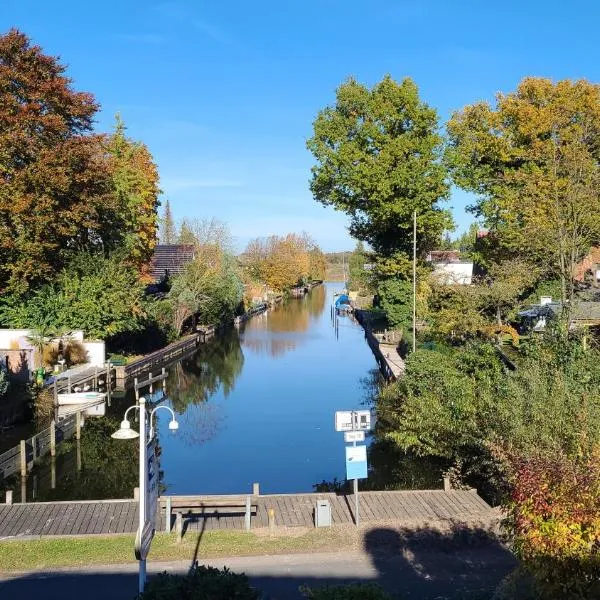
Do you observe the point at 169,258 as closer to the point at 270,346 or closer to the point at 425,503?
the point at 270,346

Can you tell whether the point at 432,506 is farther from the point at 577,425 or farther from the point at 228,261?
the point at 228,261

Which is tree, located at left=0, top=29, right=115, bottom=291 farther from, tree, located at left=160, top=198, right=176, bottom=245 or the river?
tree, located at left=160, top=198, right=176, bottom=245

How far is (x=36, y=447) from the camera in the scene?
68.5 ft

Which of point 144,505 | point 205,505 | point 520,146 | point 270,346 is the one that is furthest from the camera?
point 270,346

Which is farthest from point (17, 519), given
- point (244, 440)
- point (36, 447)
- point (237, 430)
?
point (237, 430)

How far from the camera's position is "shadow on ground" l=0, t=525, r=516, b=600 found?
33.8 feet

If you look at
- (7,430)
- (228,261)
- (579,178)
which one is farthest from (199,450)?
(228,261)

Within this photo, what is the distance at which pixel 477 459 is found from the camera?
16438 mm

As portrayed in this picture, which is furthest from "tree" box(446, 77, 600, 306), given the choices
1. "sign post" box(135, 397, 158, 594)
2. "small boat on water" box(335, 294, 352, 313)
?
"small boat on water" box(335, 294, 352, 313)

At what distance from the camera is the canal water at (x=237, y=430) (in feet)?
63.7

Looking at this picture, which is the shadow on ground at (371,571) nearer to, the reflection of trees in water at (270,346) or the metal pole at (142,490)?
the metal pole at (142,490)

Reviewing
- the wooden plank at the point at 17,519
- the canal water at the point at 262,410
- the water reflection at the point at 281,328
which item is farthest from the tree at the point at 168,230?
the wooden plank at the point at 17,519

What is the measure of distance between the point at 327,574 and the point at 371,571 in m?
0.76

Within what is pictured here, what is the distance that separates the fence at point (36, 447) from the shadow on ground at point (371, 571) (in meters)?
9.17
